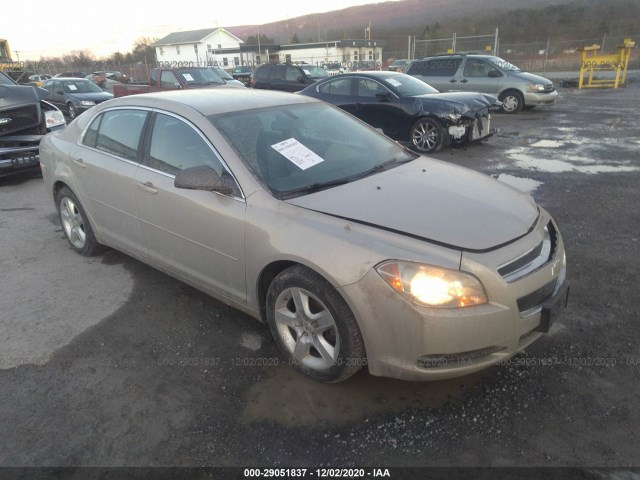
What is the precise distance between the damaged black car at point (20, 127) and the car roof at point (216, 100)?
4509mm

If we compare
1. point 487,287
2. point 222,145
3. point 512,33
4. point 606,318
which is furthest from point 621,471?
point 512,33

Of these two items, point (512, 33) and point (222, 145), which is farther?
point (512, 33)

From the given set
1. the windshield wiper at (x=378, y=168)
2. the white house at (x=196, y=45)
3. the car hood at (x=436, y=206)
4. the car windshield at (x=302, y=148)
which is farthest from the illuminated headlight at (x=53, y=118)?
the white house at (x=196, y=45)

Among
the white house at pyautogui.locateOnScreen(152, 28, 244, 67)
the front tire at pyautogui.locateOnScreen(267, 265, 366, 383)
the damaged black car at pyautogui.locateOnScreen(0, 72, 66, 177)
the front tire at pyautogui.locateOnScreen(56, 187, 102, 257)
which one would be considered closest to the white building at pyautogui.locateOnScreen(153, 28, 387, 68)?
the white house at pyautogui.locateOnScreen(152, 28, 244, 67)

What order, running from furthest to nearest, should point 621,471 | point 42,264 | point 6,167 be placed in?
point 6,167, point 42,264, point 621,471

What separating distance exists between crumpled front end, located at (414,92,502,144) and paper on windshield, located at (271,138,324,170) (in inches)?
240

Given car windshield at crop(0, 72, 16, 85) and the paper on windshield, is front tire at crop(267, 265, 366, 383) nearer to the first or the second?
the paper on windshield

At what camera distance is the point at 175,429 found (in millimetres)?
2547

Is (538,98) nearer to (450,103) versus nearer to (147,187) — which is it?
(450,103)

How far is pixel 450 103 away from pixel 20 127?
7615mm

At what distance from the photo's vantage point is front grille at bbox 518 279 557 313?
2.43 metres

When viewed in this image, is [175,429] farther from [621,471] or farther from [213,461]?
[621,471]

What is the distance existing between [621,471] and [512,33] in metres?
61.3

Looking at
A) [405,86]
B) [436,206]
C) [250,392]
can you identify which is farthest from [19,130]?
[436,206]
